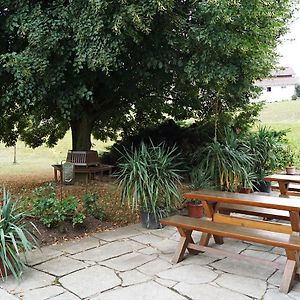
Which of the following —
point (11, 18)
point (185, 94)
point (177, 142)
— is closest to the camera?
point (11, 18)

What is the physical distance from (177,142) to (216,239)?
458 centimetres

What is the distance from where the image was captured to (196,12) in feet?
13.7

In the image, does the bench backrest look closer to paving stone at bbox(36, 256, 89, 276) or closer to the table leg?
the table leg

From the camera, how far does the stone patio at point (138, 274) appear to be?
2572 mm

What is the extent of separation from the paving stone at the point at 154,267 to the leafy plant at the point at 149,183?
1.01 meters

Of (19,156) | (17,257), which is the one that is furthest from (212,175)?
(19,156)

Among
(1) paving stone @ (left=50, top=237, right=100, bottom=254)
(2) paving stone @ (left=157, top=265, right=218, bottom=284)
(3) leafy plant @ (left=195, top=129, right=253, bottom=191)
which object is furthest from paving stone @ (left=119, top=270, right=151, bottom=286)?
(3) leafy plant @ (left=195, top=129, right=253, bottom=191)

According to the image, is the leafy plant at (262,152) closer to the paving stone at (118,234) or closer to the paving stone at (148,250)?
the paving stone at (118,234)

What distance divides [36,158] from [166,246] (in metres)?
11.1

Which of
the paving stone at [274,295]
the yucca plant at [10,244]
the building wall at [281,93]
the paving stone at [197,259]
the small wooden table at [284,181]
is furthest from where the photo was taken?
the building wall at [281,93]

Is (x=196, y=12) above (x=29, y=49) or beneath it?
above

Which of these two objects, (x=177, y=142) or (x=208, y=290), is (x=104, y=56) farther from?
(x=177, y=142)

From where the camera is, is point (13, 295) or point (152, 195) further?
point (152, 195)

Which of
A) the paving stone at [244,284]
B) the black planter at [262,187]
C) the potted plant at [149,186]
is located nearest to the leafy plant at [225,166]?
the black planter at [262,187]
